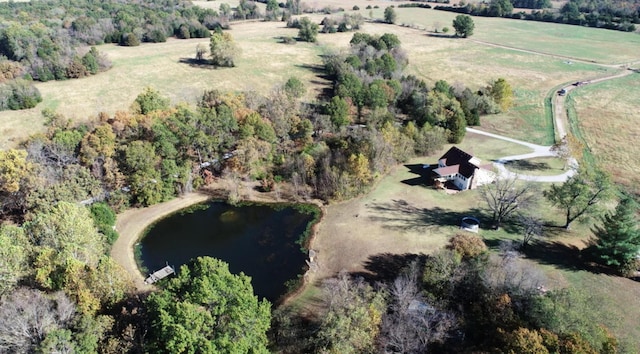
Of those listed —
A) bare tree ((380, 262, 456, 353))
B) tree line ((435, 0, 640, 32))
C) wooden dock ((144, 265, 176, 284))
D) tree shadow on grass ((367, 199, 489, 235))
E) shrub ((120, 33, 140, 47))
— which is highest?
tree line ((435, 0, 640, 32))

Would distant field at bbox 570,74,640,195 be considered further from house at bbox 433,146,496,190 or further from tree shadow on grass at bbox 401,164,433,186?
tree shadow on grass at bbox 401,164,433,186

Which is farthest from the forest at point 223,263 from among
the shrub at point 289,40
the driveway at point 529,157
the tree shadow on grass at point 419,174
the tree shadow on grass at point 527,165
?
the shrub at point 289,40

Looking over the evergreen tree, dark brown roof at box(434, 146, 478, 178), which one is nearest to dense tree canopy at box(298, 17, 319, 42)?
dark brown roof at box(434, 146, 478, 178)

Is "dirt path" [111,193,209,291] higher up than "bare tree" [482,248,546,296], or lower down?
lower down

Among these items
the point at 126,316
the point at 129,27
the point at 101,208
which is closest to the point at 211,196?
the point at 101,208

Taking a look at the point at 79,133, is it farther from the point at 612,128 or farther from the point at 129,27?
the point at 612,128
